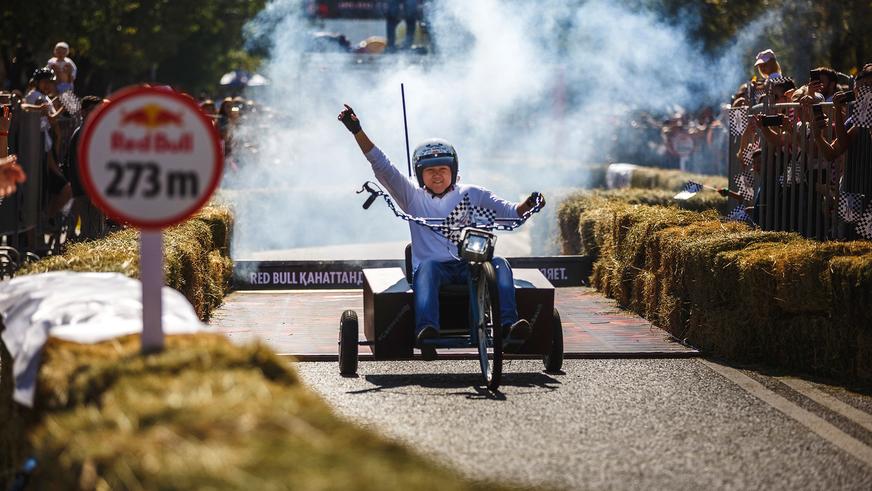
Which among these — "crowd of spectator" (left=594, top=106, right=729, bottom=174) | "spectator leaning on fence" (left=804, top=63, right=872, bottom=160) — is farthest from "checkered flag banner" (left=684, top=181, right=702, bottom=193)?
"crowd of spectator" (left=594, top=106, right=729, bottom=174)

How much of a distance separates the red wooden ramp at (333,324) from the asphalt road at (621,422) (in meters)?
0.52

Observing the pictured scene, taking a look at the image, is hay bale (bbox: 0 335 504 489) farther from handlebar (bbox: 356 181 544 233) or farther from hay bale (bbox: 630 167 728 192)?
hay bale (bbox: 630 167 728 192)

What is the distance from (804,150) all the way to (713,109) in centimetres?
2612

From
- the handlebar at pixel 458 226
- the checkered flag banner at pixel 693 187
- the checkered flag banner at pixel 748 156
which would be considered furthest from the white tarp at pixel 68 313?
the checkered flag banner at pixel 748 156

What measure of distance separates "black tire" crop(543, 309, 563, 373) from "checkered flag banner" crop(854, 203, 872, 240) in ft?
9.12

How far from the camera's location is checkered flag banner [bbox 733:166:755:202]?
52.6 ft

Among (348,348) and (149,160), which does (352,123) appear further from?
(149,160)

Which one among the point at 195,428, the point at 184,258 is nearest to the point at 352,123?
the point at 184,258

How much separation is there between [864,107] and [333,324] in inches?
181

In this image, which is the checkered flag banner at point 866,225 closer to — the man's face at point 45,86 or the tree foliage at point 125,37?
the man's face at point 45,86

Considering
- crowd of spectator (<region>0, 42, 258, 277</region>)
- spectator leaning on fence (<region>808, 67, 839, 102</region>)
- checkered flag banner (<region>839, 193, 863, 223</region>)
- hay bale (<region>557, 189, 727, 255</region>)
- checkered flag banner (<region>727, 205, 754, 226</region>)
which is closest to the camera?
checkered flag banner (<region>839, 193, 863, 223</region>)

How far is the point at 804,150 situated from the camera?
541 inches

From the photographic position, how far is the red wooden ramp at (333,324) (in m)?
11.9

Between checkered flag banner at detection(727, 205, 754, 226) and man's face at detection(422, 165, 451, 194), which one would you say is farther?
checkered flag banner at detection(727, 205, 754, 226)
